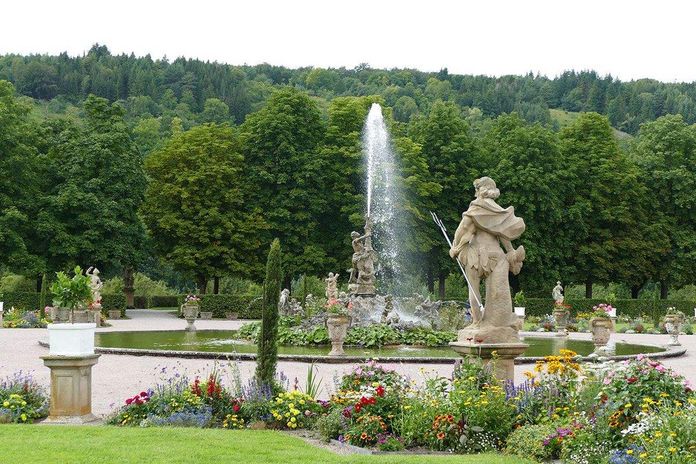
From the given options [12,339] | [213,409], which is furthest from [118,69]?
[213,409]

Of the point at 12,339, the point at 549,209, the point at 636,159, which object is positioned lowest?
the point at 12,339

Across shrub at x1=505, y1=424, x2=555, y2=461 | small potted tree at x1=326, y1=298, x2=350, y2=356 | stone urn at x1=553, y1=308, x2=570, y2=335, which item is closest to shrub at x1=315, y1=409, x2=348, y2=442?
shrub at x1=505, y1=424, x2=555, y2=461

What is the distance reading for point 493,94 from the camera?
5054 inches

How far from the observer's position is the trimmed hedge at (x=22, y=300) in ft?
139

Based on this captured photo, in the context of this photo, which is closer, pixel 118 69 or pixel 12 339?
pixel 12 339

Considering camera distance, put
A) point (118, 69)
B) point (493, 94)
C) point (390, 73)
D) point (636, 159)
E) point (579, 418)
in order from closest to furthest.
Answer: point (579, 418), point (636, 159), point (118, 69), point (493, 94), point (390, 73)

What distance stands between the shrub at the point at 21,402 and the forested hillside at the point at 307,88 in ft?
286

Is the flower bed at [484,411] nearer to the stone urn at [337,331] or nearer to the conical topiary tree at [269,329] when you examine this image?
the conical topiary tree at [269,329]

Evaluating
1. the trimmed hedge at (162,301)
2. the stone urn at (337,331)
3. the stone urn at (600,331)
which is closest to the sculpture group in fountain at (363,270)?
the stone urn at (337,331)

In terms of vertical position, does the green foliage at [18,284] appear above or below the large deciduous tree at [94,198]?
below

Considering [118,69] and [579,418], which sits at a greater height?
[118,69]

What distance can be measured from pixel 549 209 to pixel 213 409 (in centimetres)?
4093

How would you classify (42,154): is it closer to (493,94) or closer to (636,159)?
(636,159)

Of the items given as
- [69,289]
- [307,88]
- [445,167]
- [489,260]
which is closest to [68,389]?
[69,289]
